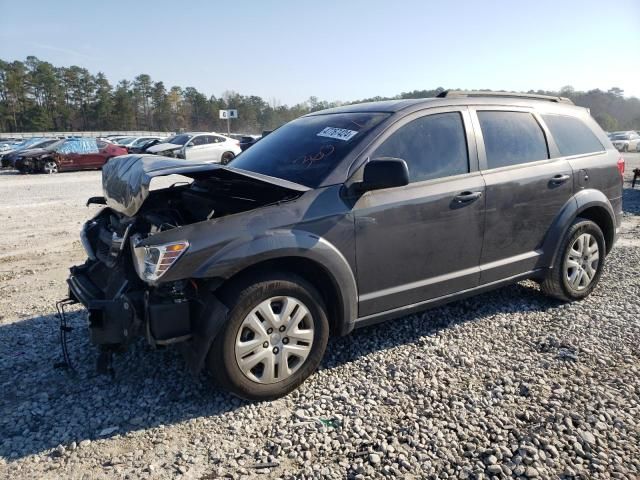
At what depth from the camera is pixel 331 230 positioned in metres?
3.18

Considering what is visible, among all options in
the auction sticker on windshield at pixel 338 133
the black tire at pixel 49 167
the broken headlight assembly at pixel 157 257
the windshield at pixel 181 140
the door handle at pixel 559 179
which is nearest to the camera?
the broken headlight assembly at pixel 157 257

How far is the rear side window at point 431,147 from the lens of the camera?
3557 mm

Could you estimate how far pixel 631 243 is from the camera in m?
7.16

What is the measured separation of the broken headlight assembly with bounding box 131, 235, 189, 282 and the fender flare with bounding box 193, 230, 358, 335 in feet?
0.52

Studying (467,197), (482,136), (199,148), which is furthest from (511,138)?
(199,148)

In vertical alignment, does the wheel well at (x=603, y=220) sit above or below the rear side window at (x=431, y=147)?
below

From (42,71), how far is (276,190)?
87.8m

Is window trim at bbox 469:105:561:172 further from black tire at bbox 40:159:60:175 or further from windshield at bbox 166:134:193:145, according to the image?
black tire at bbox 40:159:60:175

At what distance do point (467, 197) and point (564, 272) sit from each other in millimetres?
1509

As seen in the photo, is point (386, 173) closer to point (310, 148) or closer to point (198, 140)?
point (310, 148)

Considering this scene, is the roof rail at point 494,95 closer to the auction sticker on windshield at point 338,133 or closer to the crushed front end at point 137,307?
the auction sticker on windshield at point 338,133

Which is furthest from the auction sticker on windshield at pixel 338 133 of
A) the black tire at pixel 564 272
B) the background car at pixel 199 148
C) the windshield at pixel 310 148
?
the background car at pixel 199 148

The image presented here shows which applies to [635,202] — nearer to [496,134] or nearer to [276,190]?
[496,134]

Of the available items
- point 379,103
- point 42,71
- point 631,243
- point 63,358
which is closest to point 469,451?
point 379,103
